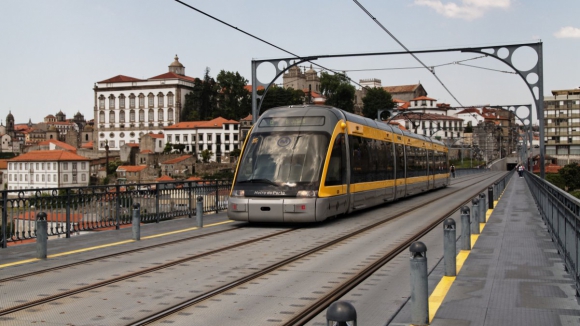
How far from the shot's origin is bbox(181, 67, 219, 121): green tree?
168 m

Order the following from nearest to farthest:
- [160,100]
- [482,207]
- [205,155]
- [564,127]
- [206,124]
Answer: [482,207], [564,127], [205,155], [206,124], [160,100]

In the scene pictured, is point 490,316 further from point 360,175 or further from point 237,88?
point 237,88

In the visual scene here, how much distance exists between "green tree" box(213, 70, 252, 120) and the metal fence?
14208 cm

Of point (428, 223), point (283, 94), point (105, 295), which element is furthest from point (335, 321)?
point (283, 94)

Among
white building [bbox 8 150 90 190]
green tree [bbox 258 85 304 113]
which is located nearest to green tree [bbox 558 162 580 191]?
green tree [bbox 258 85 304 113]

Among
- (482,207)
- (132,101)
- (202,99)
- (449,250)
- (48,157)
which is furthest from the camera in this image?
(132,101)

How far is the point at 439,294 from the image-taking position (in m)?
8.25

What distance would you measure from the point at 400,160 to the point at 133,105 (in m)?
164

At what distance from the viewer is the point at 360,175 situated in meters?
20.4

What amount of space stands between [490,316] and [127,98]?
7272 inches

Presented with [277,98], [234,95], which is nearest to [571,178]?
[277,98]

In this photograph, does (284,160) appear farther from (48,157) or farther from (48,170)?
(48,157)

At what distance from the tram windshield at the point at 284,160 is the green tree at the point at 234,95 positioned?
146m

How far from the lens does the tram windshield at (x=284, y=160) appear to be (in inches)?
661
